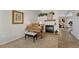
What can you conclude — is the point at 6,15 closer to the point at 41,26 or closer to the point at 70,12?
the point at 41,26

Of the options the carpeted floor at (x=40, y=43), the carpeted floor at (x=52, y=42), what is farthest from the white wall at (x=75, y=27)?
the carpeted floor at (x=40, y=43)

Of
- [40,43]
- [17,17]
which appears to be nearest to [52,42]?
[40,43]

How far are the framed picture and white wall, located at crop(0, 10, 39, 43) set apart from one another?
51mm

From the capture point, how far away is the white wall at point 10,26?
81.5 inches

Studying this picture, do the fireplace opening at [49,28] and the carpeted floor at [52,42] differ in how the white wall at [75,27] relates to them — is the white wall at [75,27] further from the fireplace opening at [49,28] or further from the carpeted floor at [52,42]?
the fireplace opening at [49,28]

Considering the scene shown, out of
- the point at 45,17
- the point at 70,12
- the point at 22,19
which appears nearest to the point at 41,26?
the point at 45,17

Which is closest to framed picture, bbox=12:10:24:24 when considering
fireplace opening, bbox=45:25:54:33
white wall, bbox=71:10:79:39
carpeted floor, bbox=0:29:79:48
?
carpeted floor, bbox=0:29:79:48

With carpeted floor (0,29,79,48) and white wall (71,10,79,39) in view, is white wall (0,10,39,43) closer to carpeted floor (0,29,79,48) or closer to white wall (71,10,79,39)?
carpeted floor (0,29,79,48)

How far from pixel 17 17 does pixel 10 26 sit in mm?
191

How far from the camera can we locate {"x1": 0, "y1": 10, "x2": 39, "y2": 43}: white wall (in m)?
2.07
